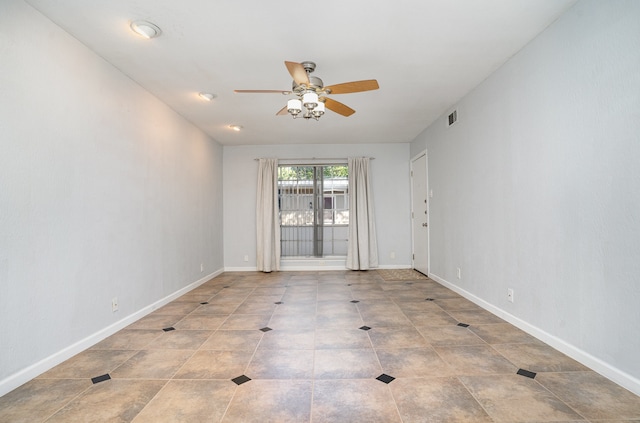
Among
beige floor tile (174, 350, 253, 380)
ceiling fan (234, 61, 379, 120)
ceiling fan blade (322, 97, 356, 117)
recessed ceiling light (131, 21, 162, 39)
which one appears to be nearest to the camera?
beige floor tile (174, 350, 253, 380)

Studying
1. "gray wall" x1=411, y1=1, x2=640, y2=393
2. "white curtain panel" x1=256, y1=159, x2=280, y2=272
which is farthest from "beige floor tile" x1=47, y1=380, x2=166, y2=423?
"white curtain panel" x1=256, y1=159, x2=280, y2=272

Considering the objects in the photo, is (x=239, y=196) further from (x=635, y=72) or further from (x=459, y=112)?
(x=635, y=72)

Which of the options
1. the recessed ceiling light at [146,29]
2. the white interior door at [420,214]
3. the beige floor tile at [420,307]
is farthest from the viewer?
the white interior door at [420,214]

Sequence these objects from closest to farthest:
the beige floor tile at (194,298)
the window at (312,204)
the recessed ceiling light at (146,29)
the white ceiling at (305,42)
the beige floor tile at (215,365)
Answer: the beige floor tile at (215,365) → the white ceiling at (305,42) → the recessed ceiling light at (146,29) → the beige floor tile at (194,298) → the window at (312,204)

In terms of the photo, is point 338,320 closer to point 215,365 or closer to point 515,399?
point 215,365

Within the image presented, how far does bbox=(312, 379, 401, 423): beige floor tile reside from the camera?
1687mm

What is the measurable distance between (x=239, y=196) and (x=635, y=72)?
5.90 metres

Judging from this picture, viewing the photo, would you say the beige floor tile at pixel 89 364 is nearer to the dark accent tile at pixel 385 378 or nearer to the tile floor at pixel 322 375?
the tile floor at pixel 322 375

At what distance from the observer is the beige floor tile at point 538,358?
2.21 m

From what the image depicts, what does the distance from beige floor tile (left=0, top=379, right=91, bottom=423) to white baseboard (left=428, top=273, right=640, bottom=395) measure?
11.0ft

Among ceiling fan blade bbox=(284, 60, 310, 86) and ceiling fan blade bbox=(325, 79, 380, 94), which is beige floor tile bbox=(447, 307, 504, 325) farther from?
ceiling fan blade bbox=(284, 60, 310, 86)

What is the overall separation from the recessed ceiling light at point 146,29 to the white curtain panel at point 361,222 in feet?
14.4

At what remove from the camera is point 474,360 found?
2.36m

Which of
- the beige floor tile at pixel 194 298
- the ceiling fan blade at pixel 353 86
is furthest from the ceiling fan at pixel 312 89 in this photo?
the beige floor tile at pixel 194 298
